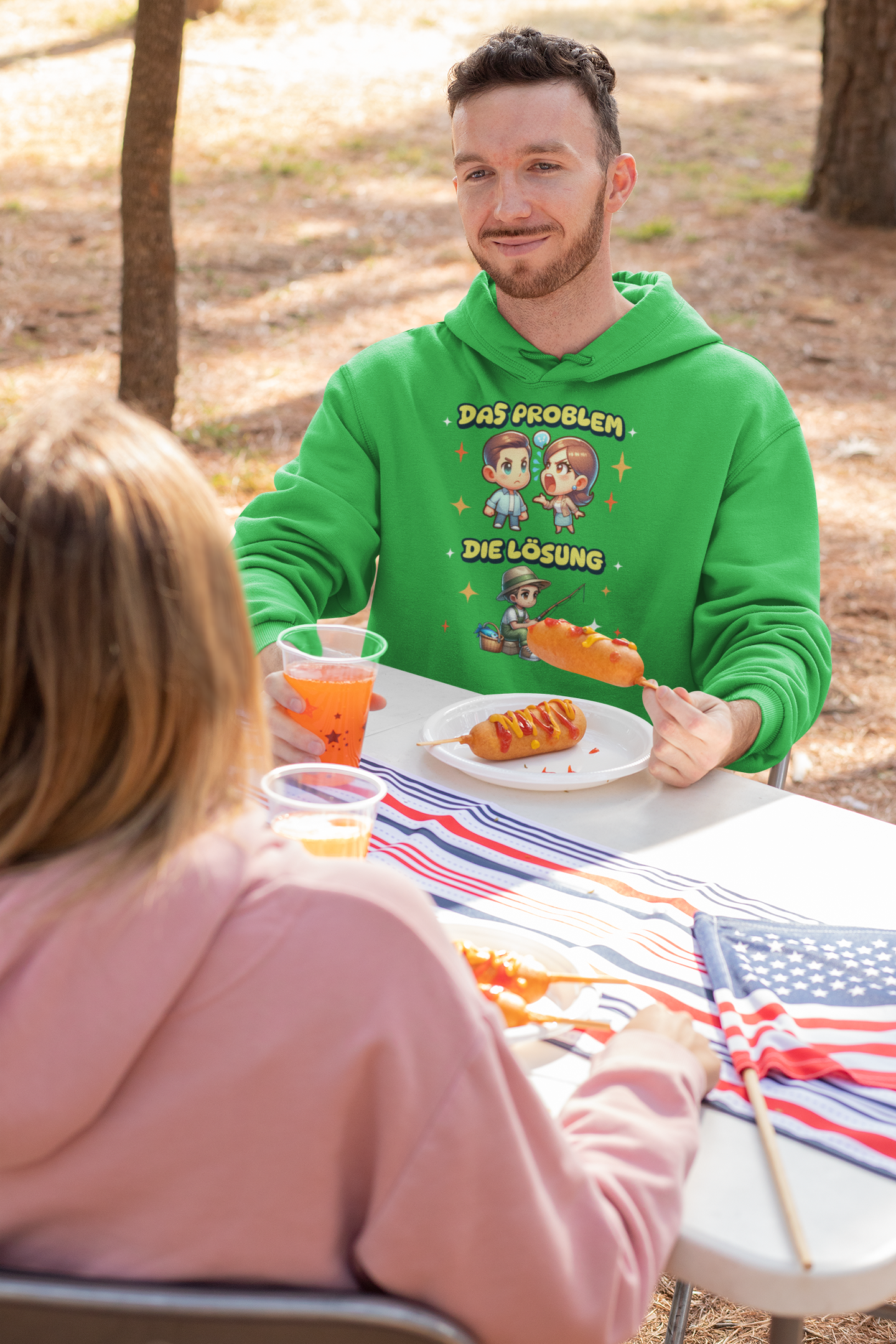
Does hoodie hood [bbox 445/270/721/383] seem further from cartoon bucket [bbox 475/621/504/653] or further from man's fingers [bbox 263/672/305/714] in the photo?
man's fingers [bbox 263/672/305/714]

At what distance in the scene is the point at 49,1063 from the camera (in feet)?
2.97

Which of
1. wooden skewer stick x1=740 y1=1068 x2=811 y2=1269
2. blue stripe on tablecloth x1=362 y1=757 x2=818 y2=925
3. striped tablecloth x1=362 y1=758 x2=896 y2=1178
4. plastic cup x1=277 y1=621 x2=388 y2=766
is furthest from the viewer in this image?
plastic cup x1=277 y1=621 x2=388 y2=766

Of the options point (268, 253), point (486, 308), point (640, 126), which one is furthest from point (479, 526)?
point (640, 126)

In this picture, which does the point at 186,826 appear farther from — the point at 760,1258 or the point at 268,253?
the point at 268,253

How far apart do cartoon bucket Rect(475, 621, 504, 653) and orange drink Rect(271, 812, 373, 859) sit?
122 centimetres

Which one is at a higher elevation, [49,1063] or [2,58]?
[2,58]

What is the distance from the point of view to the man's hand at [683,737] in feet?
6.56

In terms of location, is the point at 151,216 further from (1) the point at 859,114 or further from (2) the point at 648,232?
(1) the point at 859,114

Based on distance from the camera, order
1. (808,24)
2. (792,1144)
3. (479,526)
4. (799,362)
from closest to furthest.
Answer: (792,1144)
(479,526)
(799,362)
(808,24)

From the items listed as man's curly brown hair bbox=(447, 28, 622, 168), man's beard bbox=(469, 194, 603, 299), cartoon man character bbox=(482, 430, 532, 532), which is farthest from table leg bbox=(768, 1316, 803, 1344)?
man's curly brown hair bbox=(447, 28, 622, 168)

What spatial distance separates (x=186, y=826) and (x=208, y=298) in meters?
8.60

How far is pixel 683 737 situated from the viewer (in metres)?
2.00

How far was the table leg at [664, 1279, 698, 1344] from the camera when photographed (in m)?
1.99

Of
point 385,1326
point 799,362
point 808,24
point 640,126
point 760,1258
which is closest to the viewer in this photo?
point 385,1326
